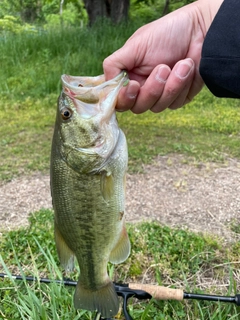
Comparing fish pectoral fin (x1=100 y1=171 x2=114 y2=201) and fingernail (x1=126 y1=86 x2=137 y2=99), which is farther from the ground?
fingernail (x1=126 y1=86 x2=137 y2=99)

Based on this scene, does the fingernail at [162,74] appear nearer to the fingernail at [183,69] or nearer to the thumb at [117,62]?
the fingernail at [183,69]

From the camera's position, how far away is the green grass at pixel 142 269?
2348mm

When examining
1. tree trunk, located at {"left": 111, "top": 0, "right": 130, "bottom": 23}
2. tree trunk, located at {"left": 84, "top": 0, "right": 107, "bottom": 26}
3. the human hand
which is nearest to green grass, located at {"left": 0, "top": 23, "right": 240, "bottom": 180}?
tree trunk, located at {"left": 111, "top": 0, "right": 130, "bottom": 23}

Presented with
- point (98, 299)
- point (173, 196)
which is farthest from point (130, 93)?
point (173, 196)

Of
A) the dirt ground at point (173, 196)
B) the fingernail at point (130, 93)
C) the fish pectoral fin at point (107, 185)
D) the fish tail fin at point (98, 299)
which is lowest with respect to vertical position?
the dirt ground at point (173, 196)

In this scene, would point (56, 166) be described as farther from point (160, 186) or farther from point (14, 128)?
point (14, 128)

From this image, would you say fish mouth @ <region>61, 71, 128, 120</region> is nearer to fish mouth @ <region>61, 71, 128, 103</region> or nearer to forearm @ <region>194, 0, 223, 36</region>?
fish mouth @ <region>61, 71, 128, 103</region>

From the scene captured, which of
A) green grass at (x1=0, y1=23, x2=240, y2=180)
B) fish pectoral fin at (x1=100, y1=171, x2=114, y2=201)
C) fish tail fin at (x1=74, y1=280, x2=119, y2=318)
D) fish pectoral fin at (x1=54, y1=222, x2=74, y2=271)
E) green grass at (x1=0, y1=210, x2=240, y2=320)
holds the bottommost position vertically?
green grass at (x1=0, y1=23, x2=240, y2=180)

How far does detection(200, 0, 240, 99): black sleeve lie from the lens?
1.79 m

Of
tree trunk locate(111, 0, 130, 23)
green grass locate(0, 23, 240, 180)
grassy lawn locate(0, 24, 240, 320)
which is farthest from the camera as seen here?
tree trunk locate(111, 0, 130, 23)

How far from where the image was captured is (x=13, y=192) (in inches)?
154

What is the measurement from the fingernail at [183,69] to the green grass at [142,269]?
1.18 meters

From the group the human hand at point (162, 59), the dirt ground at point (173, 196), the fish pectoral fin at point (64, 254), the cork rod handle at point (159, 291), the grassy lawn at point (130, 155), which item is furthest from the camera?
the dirt ground at point (173, 196)

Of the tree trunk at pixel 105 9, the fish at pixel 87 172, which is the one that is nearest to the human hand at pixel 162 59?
the fish at pixel 87 172
